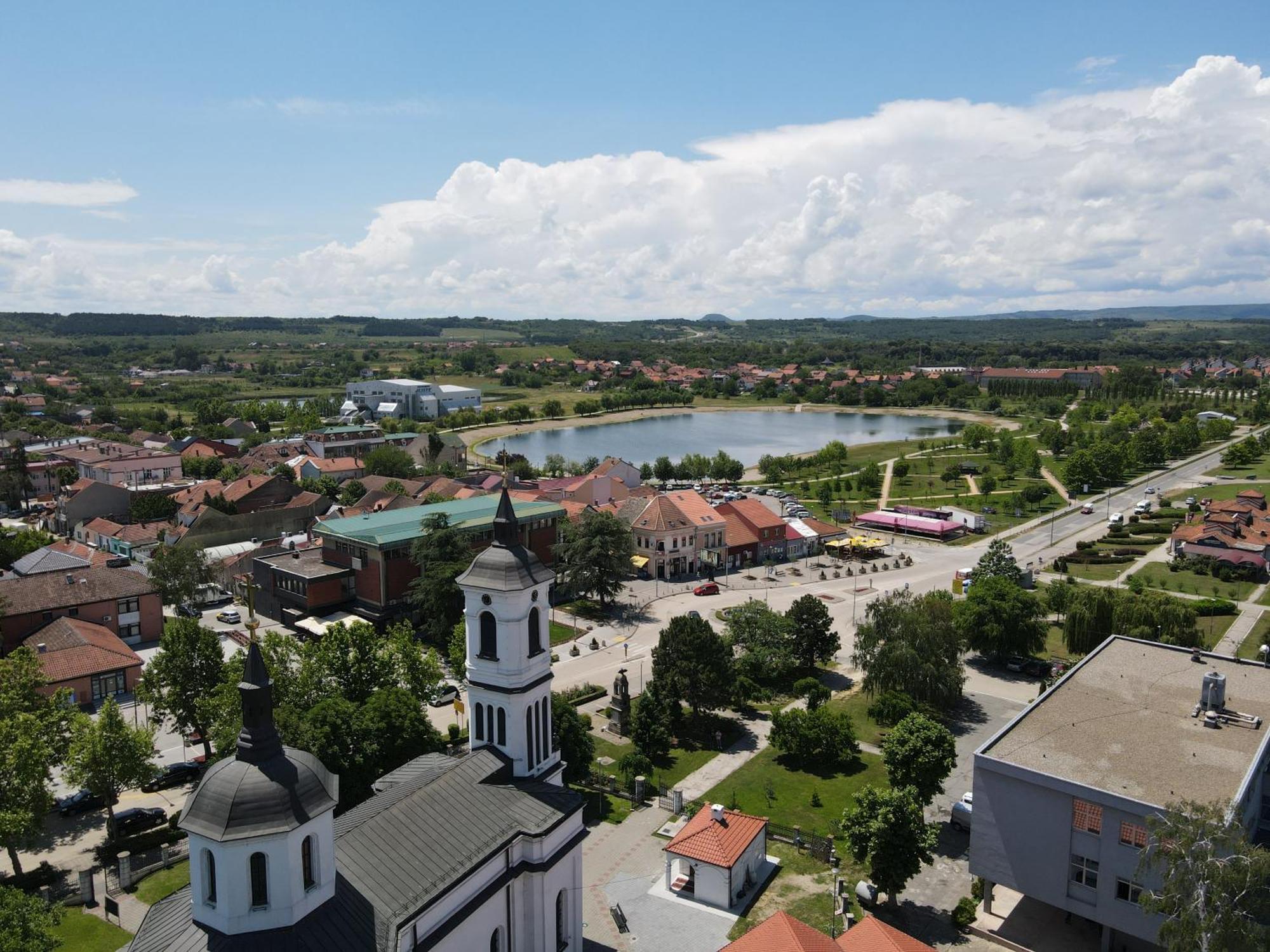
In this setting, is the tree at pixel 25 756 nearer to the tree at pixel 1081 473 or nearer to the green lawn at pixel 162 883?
the green lawn at pixel 162 883

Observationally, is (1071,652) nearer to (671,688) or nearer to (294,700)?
(671,688)

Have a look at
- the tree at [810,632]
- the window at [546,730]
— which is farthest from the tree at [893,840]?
the tree at [810,632]

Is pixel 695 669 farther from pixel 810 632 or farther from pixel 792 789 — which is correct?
pixel 810 632

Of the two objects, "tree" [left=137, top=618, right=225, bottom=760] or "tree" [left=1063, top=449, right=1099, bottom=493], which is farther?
"tree" [left=1063, top=449, right=1099, bottom=493]

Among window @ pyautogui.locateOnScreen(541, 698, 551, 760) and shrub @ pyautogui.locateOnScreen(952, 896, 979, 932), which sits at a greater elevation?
window @ pyautogui.locateOnScreen(541, 698, 551, 760)

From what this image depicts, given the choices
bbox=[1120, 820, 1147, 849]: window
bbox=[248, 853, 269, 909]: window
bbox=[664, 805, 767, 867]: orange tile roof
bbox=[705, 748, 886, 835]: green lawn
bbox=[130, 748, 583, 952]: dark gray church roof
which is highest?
bbox=[248, 853, 269, 909]: window

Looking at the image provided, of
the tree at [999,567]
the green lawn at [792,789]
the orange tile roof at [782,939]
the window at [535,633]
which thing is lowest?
the green lawn at [792,789]

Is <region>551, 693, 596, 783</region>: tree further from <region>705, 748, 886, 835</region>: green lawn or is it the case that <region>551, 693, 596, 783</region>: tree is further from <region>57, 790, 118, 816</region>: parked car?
<region>57, 790, 118, 816</region>: parked car

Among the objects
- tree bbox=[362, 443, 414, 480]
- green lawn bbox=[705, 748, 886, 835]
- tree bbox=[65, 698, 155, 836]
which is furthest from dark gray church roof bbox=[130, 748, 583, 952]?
tree bbox=[362, 443, 414, 480]

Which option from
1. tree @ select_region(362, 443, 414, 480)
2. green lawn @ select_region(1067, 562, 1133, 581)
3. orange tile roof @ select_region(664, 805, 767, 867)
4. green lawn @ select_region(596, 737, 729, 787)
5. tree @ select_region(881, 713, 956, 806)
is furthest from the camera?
tree @ select_region(362, 443, 414, 480)
